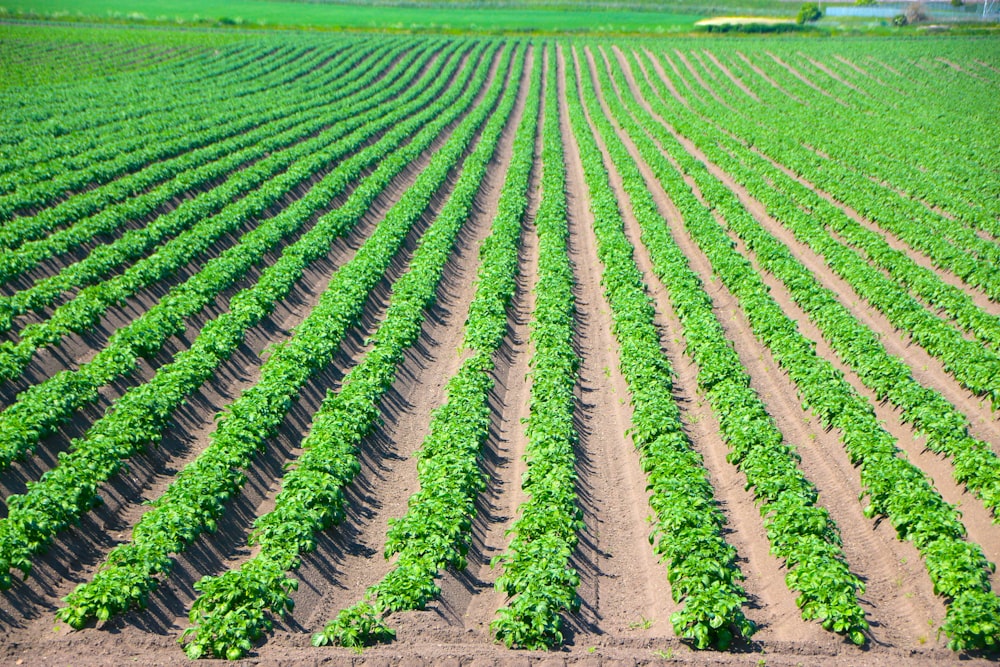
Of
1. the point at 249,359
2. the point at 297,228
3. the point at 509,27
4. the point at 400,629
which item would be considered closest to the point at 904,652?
the point at 400,629

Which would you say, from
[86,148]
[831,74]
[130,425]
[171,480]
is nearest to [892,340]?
[171,480]

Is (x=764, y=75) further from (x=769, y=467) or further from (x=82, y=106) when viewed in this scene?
(x=769, y=467)

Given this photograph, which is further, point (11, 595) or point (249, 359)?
point (249, 359)

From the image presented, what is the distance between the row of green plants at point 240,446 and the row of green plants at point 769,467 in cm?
769

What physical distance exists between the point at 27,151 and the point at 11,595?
97.9 ft

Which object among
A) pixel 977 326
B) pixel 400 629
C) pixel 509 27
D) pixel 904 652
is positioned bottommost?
pixel 509 27

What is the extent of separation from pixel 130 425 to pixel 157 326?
4702 mm

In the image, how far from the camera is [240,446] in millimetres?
13414

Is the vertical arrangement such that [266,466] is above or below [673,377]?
above

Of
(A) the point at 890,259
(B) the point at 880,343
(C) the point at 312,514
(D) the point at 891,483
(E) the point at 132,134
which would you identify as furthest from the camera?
(E) the point at 132,134

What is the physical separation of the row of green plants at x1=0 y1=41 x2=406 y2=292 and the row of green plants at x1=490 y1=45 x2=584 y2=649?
13179 millimetres

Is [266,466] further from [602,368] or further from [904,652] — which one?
[904,652]

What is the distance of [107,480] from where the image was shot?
12938 millimetres

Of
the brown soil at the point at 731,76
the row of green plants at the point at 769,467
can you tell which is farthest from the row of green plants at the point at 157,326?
the brown soil at the point at 731,76
